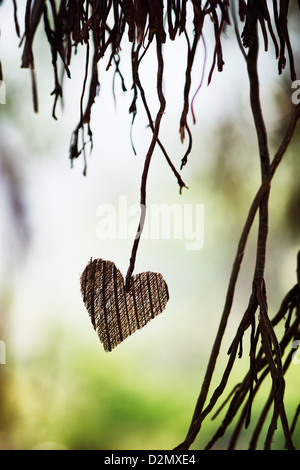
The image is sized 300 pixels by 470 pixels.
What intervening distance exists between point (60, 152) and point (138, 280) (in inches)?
29.6

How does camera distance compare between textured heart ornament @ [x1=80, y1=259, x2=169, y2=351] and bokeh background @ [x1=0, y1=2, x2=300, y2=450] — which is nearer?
textured heart ornament @ [x1=80, y1=259, x2=169, y2=351]

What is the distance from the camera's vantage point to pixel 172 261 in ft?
2.55

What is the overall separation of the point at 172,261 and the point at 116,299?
512 millimetres

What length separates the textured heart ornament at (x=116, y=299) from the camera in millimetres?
268

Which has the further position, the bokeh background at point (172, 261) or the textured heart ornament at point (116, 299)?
the bokeh background at point (172, 261)

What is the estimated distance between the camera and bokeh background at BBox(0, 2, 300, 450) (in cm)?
87

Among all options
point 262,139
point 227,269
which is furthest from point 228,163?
point 262,139

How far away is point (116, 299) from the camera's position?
27 cm

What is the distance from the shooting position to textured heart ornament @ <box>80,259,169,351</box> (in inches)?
10.5

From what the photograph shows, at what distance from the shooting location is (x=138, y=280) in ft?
0.88

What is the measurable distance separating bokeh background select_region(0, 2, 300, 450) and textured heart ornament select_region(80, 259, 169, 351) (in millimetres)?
508

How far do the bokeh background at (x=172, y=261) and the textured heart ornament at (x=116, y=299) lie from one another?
1.67ft

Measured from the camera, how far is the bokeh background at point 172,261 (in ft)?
2.85

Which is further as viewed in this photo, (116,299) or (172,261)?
(172,261)
